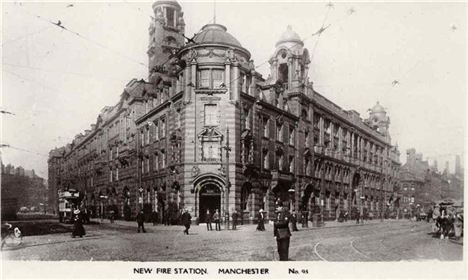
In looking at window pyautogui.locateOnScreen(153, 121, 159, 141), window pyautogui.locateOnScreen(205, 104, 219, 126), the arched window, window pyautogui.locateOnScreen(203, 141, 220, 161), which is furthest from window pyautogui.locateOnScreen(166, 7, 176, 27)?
window pyautogui.locateOnScreen(203, 141, 220, 161)

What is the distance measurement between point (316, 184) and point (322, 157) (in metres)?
2.90

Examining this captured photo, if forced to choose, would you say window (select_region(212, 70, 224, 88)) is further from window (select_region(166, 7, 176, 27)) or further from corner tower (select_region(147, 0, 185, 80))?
window (select_region(166, 7, 176, 27))

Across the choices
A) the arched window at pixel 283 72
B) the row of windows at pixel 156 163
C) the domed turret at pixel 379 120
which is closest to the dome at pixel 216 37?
the row of windows at pixel 156 163

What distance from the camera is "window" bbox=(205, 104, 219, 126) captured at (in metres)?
32.8

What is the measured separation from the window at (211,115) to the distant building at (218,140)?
71mm

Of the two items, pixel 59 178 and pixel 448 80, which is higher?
pixel 448 80

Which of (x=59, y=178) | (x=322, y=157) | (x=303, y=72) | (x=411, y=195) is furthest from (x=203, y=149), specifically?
(x=411, y=195)

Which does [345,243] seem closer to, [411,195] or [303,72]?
[303,72]

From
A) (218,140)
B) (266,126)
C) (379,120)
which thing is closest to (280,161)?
(266,126)

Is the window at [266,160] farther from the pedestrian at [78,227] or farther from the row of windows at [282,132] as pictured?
the pedestrian at [78,227]

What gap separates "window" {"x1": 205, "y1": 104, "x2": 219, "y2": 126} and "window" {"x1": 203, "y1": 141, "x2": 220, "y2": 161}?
1.42 meters

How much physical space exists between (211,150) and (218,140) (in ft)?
2.87

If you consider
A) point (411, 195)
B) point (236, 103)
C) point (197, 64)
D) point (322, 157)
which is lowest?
point (411, 195)

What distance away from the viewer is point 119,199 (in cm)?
4522
